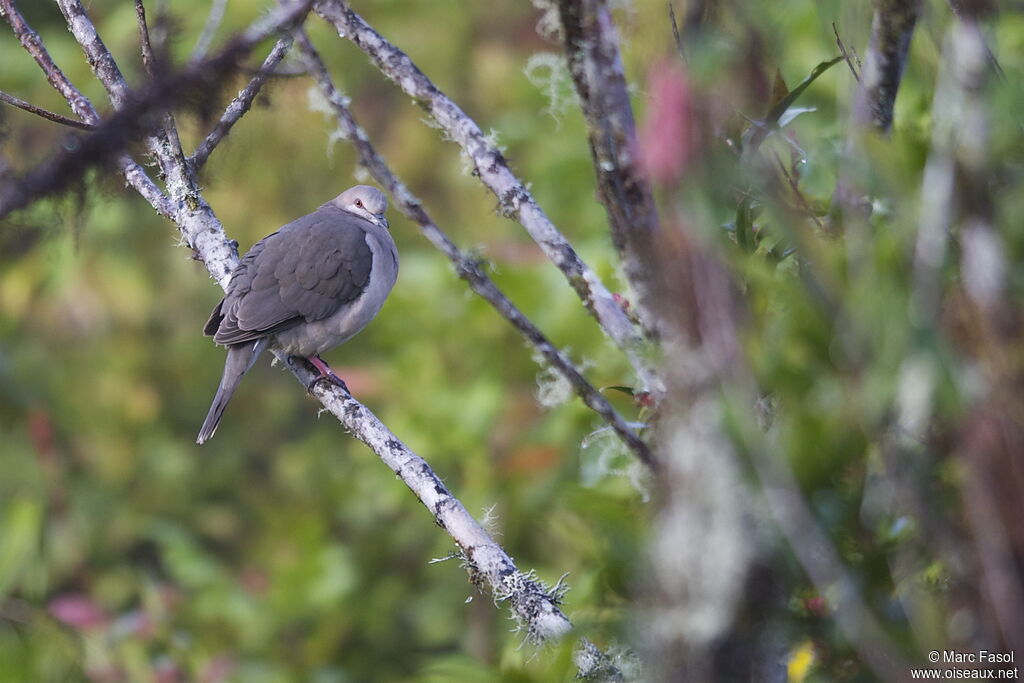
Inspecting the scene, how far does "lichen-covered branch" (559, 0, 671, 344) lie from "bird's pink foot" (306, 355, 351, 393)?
1558mm

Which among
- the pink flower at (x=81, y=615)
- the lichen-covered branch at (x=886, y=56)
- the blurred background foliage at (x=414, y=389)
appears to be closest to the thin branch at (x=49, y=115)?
the blurred background foliage at (x=414, y=389)

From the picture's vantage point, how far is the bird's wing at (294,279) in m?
3.87

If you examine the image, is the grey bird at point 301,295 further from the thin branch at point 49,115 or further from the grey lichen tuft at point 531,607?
the grey lichen tuft at point 531,607

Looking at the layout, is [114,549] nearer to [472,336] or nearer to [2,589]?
[2,589]

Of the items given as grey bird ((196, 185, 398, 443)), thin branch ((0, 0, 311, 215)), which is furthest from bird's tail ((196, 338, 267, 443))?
thin branch ((0, 0, 311, 215))

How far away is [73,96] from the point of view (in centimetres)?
324

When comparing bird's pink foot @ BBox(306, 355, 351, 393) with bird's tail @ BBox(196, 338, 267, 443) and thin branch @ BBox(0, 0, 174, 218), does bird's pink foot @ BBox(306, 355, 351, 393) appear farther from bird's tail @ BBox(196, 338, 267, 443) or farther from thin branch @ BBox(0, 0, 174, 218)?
thin branch @ BBox(0, 0, 174, 218)

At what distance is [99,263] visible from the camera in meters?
7.16

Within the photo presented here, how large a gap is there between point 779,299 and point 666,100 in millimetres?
453

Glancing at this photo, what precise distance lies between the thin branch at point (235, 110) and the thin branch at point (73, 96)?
16cm

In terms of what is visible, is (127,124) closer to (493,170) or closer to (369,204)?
(493,170)

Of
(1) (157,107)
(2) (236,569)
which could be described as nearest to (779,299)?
(1) (157,107)

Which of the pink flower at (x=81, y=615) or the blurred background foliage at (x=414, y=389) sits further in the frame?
the pink flower at (x=81, y=615)

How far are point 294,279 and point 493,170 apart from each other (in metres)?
1.73
